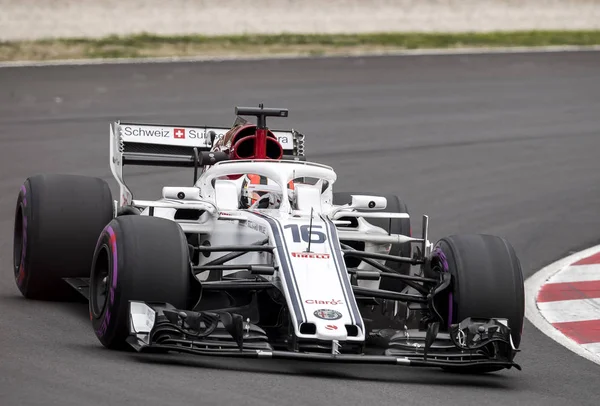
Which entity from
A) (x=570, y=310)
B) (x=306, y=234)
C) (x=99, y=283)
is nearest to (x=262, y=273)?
(x=306, y=234)

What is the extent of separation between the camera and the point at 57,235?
10.9 metres

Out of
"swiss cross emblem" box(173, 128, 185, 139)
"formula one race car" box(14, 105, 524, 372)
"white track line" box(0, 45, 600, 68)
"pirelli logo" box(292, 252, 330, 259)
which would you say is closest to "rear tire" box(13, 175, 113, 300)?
"formula one race car" box(14, 105, 524, 372)

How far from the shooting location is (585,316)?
38.5 ft

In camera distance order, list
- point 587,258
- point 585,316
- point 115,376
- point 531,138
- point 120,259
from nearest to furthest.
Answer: point 115,376 → point 120,259 → point 585,316 → point 587,258 → point 531,138

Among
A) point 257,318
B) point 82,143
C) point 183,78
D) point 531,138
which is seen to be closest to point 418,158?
point 531,138

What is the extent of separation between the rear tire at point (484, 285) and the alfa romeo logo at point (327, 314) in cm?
102

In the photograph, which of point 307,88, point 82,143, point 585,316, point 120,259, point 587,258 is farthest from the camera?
point 307,88

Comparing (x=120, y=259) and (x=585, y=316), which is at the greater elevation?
(x=120, y=259)

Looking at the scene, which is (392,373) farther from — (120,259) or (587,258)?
(587,258)

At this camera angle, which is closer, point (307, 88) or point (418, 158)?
point (418, 158)

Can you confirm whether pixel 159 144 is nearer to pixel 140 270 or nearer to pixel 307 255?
pixel 307 255

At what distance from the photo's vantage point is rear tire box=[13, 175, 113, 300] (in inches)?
428

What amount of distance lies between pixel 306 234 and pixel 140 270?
1.20 m

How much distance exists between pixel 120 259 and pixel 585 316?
14.8ft
